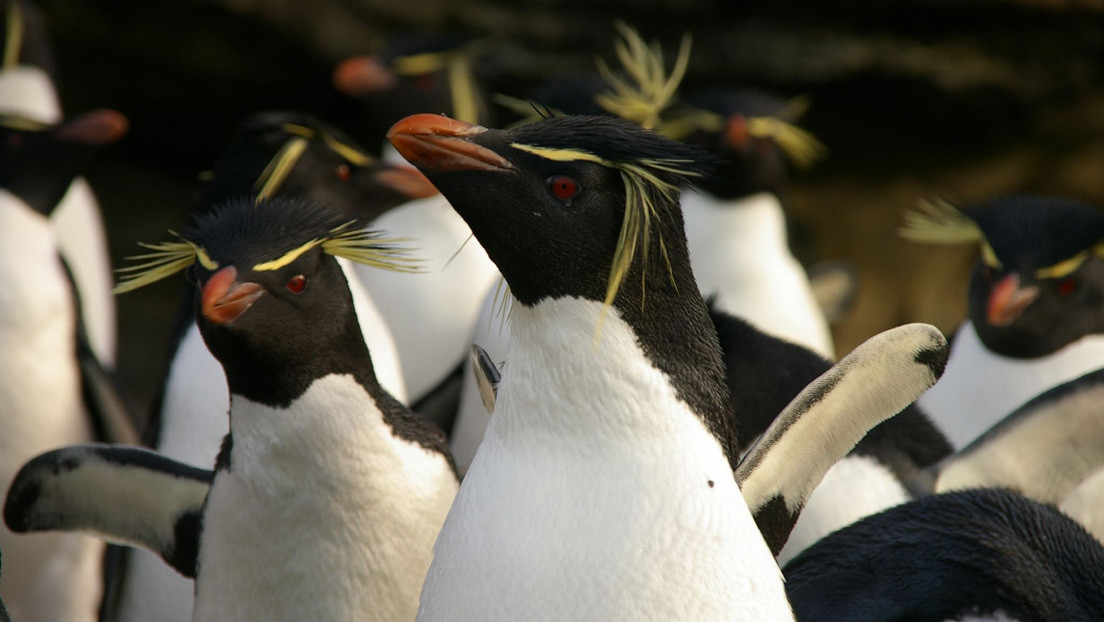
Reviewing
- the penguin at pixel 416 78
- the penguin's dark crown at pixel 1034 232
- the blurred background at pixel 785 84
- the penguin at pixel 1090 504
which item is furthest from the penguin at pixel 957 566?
the blurred background at pixel 785 84

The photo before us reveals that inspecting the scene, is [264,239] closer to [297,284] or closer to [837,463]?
[297,284]

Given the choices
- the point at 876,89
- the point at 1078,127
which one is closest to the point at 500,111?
the point at 876,89

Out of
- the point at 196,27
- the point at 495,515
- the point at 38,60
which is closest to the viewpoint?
the point at 495,515

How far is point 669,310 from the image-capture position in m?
1.41

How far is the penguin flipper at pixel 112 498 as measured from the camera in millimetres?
1901

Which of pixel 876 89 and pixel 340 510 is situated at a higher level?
pixel 340 510

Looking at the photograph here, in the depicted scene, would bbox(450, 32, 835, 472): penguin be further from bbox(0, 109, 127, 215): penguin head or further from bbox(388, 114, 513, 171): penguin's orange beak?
bbox(388, 114, 513, 171): penguin's orange beak

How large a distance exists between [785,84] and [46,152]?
3066 mm

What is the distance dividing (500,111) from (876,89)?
159 cm

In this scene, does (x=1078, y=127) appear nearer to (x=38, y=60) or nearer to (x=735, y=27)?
(x=735, y=27)

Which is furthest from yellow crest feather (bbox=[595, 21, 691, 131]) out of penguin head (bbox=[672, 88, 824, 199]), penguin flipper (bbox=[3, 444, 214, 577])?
penguin flipper (bbox=[3, 444, 214, 577])

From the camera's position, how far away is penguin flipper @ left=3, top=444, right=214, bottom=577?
1.90 metres

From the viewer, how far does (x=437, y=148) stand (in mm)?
1315

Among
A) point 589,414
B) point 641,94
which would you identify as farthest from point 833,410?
point 641,94
